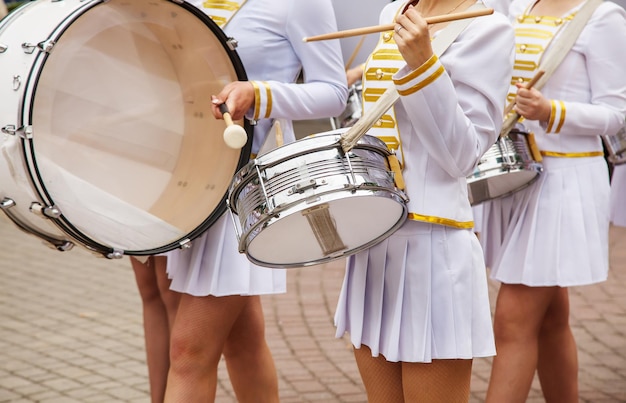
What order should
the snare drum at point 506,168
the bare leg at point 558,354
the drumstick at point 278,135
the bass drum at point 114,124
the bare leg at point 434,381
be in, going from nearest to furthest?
1. the bare leg at point 434,381
2. the bass drum at point 114,124
3. the drumstick at point 278,135
4. the snare drum at point 506,168
5. the bare leg at point 558,354

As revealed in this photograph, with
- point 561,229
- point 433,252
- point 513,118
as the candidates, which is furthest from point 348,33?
point 561,229

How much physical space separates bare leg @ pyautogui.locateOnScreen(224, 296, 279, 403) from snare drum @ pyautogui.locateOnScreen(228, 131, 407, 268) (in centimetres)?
95

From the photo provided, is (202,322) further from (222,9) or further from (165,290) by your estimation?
(222,9)

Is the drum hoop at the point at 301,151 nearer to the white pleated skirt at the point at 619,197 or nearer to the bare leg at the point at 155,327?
the bare leg at the point at 155,327

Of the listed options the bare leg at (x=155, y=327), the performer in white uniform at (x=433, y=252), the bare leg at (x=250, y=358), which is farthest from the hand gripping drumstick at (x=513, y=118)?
the bare leg at (x=155, y=327)

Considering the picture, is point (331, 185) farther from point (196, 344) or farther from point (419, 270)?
point (196, 344)

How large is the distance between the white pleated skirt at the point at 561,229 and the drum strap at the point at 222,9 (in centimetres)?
126

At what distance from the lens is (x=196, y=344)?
3127mm

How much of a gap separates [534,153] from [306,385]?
1716mm

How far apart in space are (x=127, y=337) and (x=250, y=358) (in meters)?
2.11

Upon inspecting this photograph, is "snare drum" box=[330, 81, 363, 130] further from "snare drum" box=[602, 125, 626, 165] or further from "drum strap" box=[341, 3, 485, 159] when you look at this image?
"drum strap" box=[341, 3, 485, 159]

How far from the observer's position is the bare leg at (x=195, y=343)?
123 inches

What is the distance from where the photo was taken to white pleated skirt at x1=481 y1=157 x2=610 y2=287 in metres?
3.60

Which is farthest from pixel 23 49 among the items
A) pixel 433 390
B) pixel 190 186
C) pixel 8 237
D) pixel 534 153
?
Result: pixel 8 237
